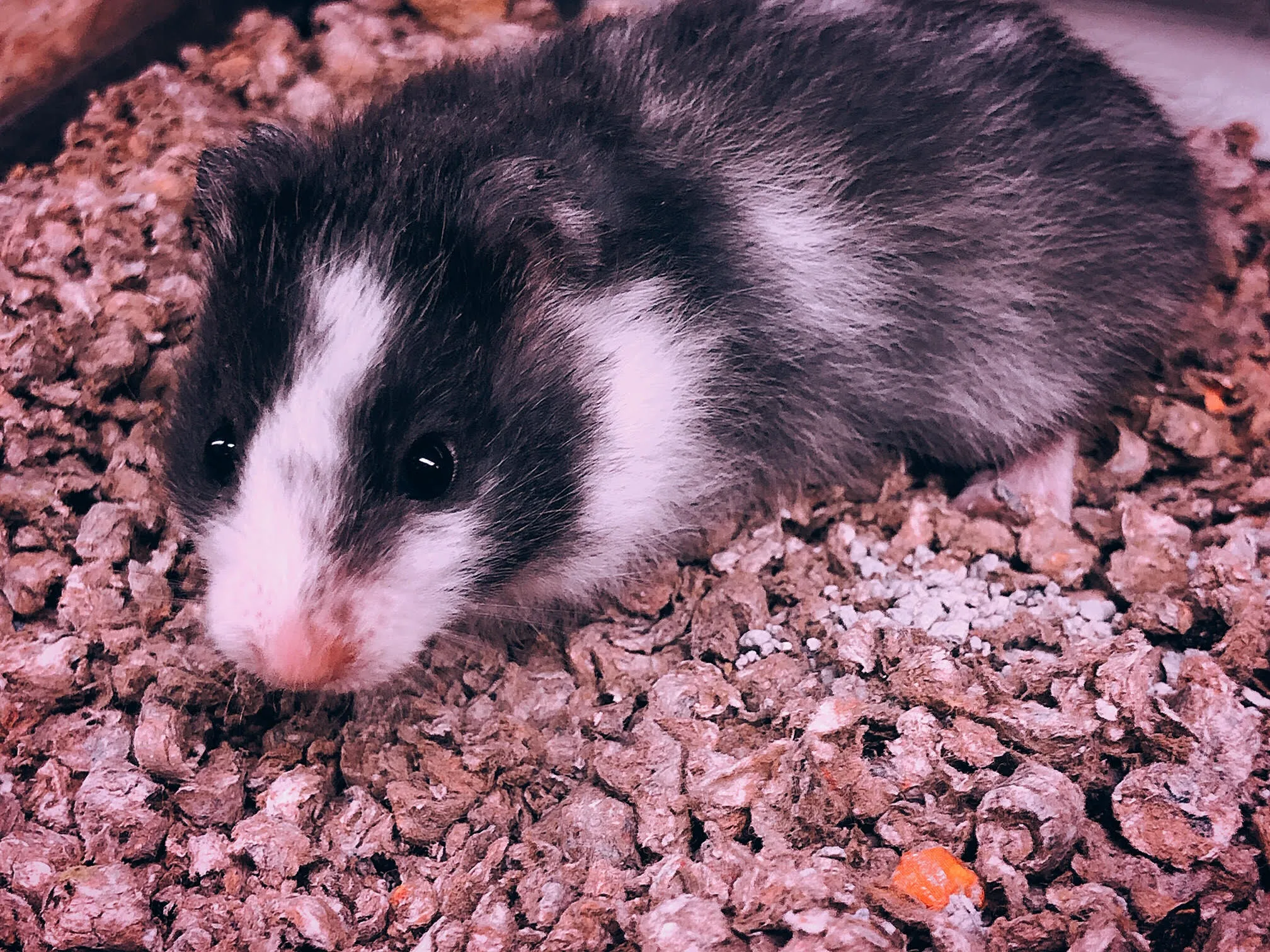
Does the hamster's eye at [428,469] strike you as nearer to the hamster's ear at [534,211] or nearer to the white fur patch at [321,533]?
the white fur patch at [321,533]

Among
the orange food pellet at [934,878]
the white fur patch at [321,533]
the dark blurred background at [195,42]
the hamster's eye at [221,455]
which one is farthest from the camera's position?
the dark blurred background at [195,42]

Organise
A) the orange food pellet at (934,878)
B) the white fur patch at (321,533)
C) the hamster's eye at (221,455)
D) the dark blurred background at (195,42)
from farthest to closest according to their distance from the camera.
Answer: the dark blurred background at (195,42)
the hamster's eye at (221,455)
the white fur patch at (321,533)
the orange food pellet at (934,878)

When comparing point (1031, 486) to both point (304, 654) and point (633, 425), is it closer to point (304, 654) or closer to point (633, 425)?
point (633, 425)

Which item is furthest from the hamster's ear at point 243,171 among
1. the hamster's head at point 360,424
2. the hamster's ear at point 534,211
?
the hamster's ear at point 534,211

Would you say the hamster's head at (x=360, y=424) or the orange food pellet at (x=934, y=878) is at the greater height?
the hamster's head at (x=360, y=424)

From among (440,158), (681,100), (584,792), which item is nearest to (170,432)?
(440,158)

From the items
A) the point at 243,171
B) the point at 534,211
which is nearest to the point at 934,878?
the point at 534,211

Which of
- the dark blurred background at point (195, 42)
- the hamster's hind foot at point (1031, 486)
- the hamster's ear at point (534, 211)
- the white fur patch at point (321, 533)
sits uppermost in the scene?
the dark blurred background at point (195, 42)

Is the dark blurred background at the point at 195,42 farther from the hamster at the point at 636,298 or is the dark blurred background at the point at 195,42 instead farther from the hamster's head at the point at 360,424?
the hamster's head at the point at 360,424

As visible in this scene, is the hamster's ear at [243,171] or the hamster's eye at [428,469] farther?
the hamster's ear at [243,171]
